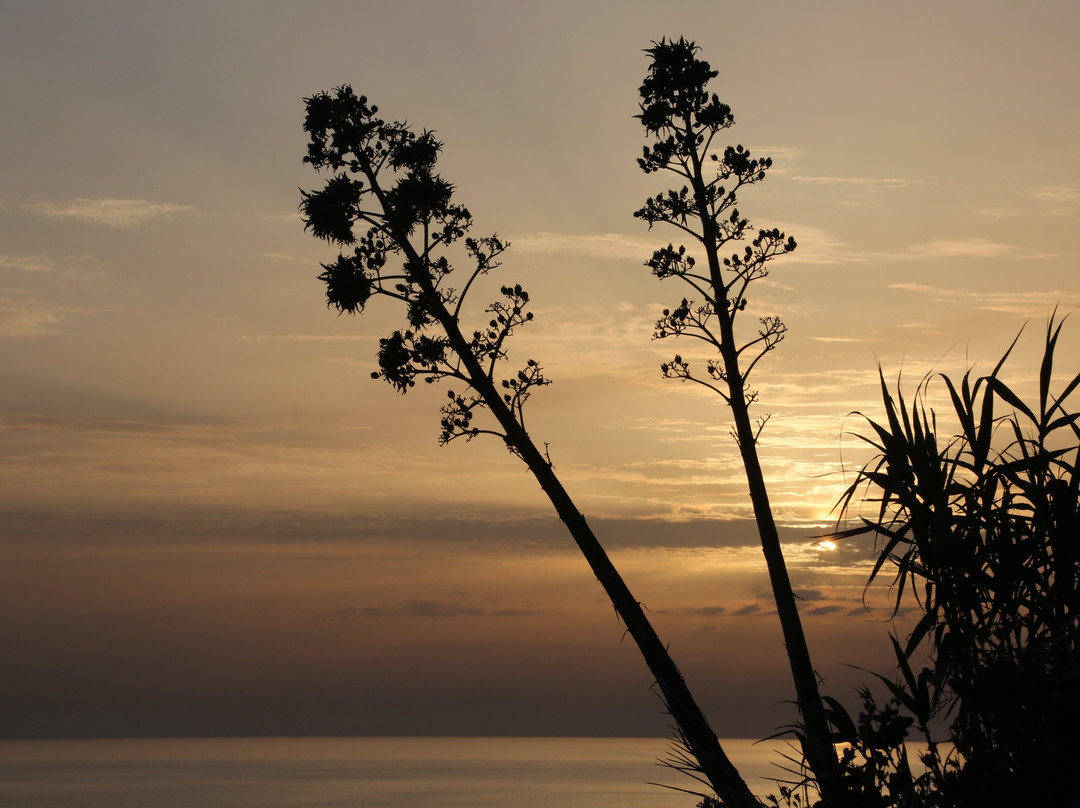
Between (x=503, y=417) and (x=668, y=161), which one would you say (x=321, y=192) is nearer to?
(x=503, y=417)

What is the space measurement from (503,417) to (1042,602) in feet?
24.2

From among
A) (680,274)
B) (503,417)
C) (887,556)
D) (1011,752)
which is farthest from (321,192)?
(1011,752)

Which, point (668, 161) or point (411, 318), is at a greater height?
point (668, 161)

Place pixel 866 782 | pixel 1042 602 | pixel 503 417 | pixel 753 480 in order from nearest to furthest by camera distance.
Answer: pixel 866 782, pixel 1042 602, pixel 503 417, pixel 753 480

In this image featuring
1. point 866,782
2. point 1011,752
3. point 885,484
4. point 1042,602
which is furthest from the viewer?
point 885,484

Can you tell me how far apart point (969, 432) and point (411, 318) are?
778 centimetres

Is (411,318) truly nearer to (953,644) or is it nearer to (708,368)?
(708,368)

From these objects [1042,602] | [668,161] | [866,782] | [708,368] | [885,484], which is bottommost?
[866,782]

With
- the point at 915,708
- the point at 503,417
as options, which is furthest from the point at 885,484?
the point at 503,417

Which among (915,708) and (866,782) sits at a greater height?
(915,708)

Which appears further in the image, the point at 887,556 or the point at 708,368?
the point at 708,368

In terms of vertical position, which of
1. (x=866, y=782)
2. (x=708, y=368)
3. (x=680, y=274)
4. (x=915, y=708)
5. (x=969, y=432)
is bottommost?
(x=866, y=782)

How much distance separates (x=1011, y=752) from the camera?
6.07 metres

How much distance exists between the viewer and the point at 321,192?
46.8ft
